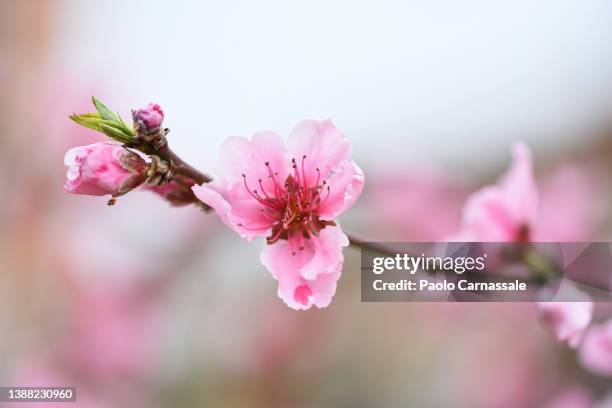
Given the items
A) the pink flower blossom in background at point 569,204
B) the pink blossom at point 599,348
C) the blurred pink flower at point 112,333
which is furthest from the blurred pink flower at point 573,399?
the blurred pink flower at point 112,333

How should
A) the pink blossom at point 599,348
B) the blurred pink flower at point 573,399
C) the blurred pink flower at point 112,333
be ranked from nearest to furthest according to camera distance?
the pink blossom at point 599,348 < the blurred pink flower at point 573,399 < the blurred pink flower at point 112,333

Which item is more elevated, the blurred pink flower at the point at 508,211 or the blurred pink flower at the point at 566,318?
the blurred pink flower at the point at 508,211

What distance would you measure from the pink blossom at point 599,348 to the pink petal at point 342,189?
0.95 ft

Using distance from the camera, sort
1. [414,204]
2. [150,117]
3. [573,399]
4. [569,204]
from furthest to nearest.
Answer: [414,204]
[569,204]
[573,399]
[150,117]

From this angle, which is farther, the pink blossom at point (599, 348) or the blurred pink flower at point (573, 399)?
the blurred pink flower at point (573, 399)

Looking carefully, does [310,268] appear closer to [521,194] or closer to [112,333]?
[521,194]

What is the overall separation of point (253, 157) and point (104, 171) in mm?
119

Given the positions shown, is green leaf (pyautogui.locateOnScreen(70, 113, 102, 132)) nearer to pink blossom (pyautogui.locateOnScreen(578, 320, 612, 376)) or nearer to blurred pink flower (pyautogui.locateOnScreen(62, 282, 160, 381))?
pink blossom (pyautogui.locateOnScreen(578, 320, 612, 376))

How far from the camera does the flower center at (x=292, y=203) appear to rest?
1.72ft

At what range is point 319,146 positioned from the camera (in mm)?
508

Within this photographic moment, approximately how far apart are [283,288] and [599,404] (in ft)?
1.96

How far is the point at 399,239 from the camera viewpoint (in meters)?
1.44

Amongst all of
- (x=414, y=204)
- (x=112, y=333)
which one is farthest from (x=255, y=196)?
(x=414, y=204)

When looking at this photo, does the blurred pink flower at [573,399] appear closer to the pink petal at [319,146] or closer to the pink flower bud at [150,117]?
the pink petal at [319,146]
